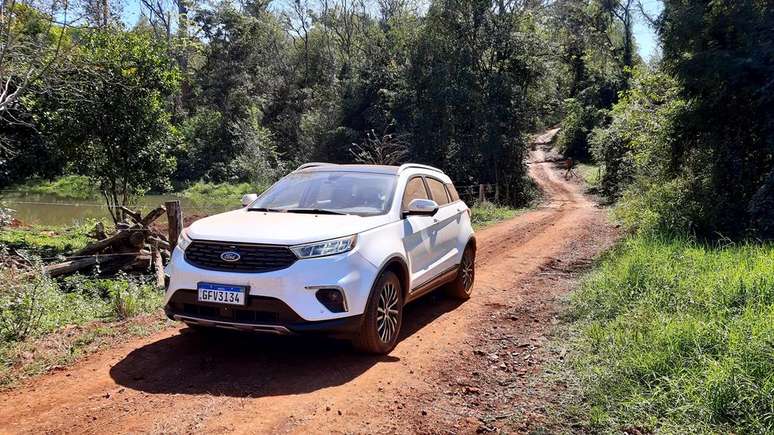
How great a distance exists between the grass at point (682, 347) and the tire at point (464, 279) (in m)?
1.44

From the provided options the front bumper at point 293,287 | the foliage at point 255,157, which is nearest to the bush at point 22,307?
the front bumper at point 293,287

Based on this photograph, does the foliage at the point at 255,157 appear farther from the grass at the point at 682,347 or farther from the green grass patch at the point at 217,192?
the grass at the point at 682,347

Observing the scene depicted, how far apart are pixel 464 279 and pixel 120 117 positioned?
9825 millimetres

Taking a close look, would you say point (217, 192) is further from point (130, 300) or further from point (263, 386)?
point (263, 386)

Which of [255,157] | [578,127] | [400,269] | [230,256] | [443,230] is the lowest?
[400,269]

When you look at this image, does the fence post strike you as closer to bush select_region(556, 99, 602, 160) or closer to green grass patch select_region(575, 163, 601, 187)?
green grass patch select_region(575, 163, 601, 187)

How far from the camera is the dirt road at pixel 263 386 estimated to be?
155 inches

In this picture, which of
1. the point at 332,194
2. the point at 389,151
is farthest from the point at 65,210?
the point at 332,194

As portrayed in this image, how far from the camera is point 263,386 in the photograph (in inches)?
179

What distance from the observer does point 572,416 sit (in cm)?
414

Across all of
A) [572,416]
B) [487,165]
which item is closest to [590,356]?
[572,416]

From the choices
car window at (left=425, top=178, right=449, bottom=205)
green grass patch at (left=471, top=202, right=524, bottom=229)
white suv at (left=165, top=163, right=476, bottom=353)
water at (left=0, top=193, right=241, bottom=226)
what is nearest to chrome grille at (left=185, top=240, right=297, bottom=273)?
white suv at (left=165, top=163, right=476, bottom=353)

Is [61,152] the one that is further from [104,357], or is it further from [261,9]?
[261,9]

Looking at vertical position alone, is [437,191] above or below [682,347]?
above
